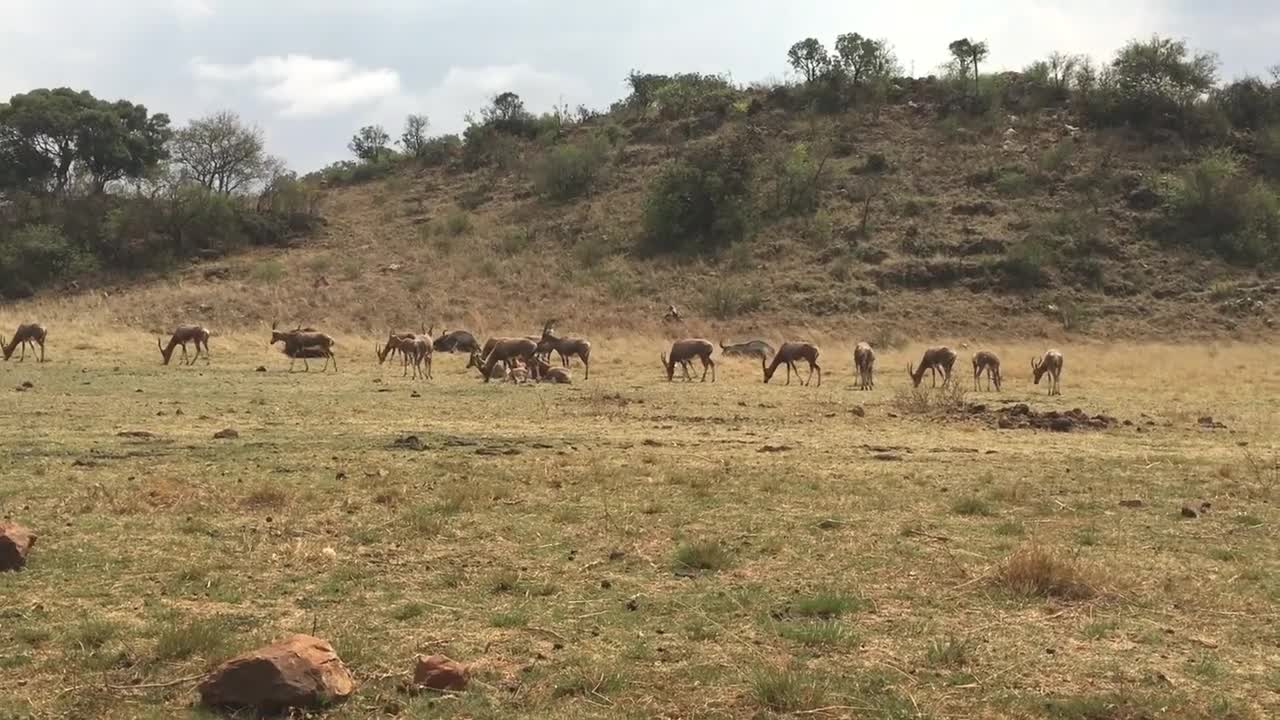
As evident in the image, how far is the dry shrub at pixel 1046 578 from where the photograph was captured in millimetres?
8180

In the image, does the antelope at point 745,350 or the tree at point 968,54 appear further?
the tree at point 968,54

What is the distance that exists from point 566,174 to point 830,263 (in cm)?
2414

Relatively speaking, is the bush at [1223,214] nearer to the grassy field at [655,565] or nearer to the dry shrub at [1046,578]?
the grassy field at [655,565]

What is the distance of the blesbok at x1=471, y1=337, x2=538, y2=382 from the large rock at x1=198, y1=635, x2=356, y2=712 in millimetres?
24012

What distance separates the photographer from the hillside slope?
5519cm

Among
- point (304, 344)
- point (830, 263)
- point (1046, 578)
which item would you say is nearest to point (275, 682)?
point (1046, 578)

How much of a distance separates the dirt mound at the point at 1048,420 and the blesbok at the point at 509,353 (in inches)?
578

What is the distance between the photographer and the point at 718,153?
6850cm

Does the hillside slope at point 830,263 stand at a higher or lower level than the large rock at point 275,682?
higher

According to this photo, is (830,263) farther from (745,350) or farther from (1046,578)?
(1046,578)

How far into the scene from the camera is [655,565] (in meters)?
9.08

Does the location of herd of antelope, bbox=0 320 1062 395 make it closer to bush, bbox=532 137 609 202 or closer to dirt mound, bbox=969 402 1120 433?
dirt mound, bbox=969 402 1120 433

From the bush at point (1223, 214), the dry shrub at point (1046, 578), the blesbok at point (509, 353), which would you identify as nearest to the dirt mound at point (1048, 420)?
the dry shrub at point (1046, 578)

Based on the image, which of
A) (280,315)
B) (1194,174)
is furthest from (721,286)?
(1194,174)
